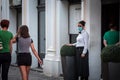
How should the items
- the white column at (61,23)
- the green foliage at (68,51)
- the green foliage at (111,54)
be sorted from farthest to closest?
1. the white column at (61,23)
2. the green foliage at (68,51)
3. the green foliage at (111,54)

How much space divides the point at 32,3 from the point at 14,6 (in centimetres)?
226

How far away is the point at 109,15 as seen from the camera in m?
14.4

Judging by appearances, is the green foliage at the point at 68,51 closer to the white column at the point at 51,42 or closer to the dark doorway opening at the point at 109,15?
the dark doorway opening at the point at 109,15

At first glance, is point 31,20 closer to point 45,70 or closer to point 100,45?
point 45,70

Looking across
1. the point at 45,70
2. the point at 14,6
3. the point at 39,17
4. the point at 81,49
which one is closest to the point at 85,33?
the point at 81,49

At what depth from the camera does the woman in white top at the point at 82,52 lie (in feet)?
43.0

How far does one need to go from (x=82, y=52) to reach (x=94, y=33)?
115 cm

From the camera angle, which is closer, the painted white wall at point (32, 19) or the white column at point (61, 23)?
the white column at point (61, 23)

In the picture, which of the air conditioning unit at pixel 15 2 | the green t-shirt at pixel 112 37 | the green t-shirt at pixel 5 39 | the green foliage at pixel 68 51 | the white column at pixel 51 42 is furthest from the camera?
the air conditioning unit at pixel 15 2

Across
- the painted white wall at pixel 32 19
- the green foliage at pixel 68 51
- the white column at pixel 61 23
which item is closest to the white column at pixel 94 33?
the green foliage at pixel 68 51

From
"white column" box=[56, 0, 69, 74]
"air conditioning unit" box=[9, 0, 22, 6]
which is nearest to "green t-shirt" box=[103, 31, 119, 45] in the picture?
"white column" box=[56, 0, 69, 74]

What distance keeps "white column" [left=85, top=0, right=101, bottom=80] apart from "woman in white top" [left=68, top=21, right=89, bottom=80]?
646 mm

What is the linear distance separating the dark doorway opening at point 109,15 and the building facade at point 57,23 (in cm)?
5

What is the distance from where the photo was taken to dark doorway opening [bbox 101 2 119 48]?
13992 millimetres
